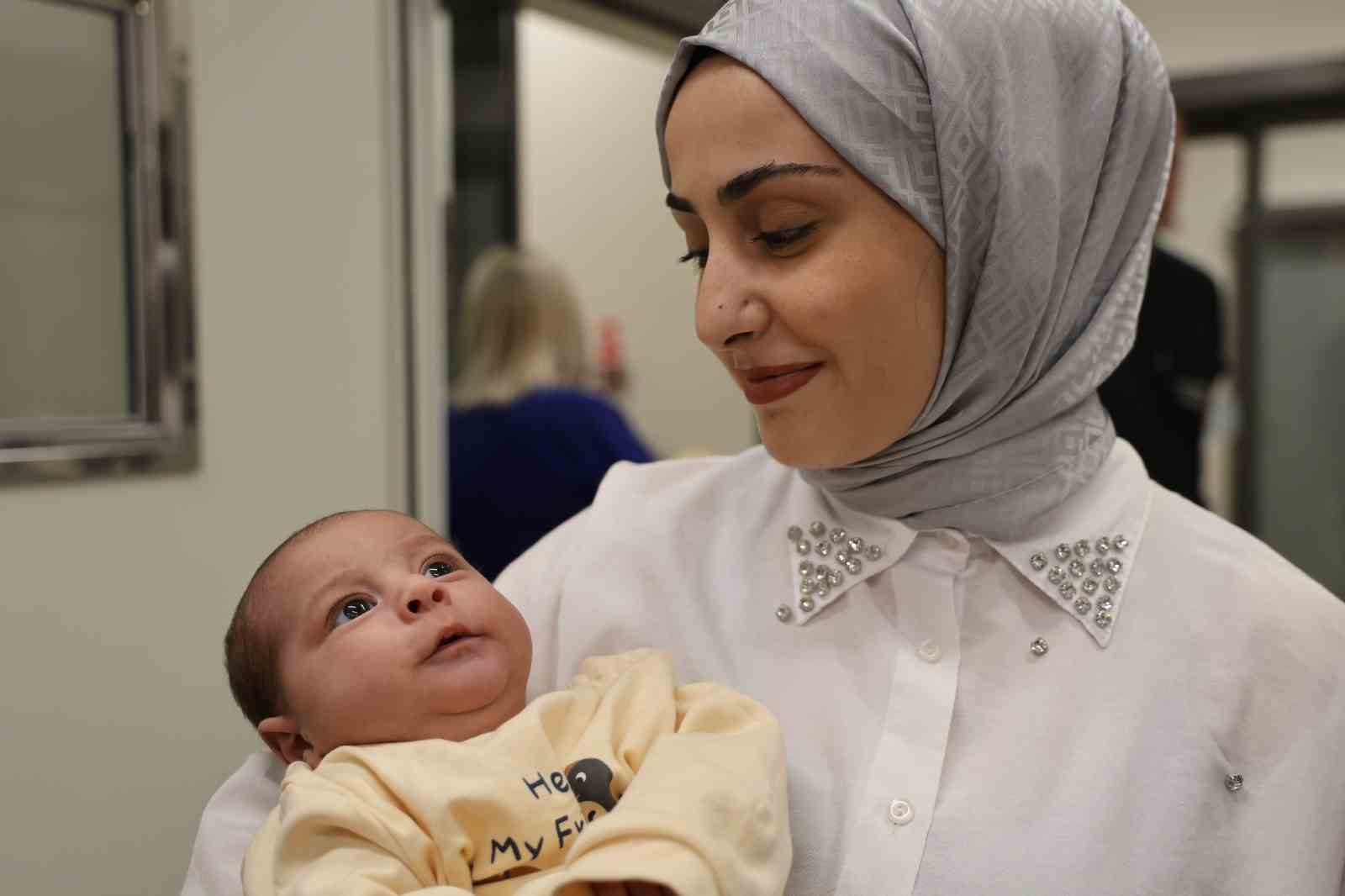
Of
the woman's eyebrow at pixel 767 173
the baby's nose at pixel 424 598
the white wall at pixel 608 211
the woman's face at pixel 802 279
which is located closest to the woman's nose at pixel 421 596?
the baby's nose at pixel 424 598

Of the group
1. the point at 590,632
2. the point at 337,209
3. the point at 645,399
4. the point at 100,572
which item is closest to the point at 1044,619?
the point at 590,632

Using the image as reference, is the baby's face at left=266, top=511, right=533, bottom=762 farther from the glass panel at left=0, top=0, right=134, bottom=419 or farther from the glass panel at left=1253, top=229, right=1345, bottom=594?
the glass panel at left=1253, top=229, right=1345, bottom=594

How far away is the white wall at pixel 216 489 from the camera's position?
1533 mm

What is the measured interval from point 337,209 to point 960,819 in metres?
1.36

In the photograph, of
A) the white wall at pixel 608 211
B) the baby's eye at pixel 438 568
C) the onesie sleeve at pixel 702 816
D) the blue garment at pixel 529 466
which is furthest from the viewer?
the white wall at pixel 608 211

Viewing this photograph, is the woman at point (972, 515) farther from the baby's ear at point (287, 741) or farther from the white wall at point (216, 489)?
the white wall at point (216, 489)

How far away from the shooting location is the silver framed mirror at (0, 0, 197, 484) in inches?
60.6

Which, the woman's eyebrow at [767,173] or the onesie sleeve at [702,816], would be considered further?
the woman's eyebrow at [767,173]

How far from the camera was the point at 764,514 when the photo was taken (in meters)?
1.26

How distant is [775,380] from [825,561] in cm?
20

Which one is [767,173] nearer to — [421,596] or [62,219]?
[421,596]

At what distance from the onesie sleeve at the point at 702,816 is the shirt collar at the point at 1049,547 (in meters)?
0.18

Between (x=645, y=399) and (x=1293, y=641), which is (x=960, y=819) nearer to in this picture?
(x=1293, y=641)

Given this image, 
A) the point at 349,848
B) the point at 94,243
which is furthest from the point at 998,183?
the point at 94,243
